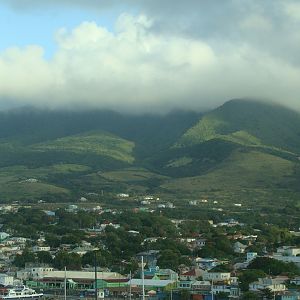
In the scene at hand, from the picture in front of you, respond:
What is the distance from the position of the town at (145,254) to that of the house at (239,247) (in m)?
0.12

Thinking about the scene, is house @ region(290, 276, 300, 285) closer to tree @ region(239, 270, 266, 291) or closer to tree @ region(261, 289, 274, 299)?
tree @ region(239, 270, 266, 291)

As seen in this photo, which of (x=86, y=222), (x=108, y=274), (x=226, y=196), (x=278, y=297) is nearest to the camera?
(x=278, y=297)

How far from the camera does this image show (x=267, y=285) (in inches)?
3246

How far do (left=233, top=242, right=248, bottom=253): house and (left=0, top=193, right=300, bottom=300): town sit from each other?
0.41 feet

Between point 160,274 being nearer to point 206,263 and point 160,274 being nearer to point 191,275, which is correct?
point 191,275

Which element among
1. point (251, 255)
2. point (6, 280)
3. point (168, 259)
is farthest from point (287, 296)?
point (6, 280)

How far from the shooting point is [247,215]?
16700 cm

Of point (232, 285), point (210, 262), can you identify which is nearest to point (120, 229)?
point (210, 262)

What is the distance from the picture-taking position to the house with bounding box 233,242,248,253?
118000mm

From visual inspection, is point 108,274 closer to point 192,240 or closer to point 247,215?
point 192,240

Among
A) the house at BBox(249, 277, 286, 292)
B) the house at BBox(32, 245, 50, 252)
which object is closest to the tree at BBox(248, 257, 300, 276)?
the house at BBox(249, 277, 286, 292)

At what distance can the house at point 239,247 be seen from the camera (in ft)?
387

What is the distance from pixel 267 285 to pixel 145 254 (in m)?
32.4

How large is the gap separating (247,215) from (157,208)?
20.7 metres
